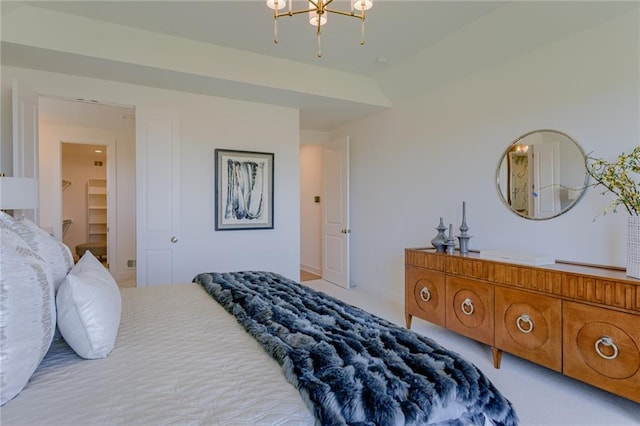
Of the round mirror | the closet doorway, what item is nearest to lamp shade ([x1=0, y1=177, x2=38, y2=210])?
the round mirror

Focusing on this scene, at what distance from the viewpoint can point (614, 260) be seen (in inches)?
95.7

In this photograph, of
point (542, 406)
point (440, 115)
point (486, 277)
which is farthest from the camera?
point (440, 115)

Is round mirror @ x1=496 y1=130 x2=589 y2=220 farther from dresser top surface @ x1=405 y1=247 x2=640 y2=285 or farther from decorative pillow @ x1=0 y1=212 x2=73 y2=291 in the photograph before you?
decorative pillow @ x1=0 y1=212 x2=73 y2=291

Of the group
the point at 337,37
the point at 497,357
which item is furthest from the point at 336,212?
the point at 497,357

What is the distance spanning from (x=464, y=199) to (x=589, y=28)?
65.3 inches

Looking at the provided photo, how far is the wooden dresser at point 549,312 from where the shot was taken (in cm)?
194

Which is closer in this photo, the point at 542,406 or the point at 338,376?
the point at 338,376

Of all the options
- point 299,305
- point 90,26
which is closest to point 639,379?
point 299,305

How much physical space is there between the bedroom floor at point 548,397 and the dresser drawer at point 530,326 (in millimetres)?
175

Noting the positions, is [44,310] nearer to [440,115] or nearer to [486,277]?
[486,277]

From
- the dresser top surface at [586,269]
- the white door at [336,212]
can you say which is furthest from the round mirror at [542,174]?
the white door at [336,212]

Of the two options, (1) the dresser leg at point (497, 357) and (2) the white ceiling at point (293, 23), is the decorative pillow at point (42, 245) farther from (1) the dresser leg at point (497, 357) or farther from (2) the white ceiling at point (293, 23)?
(1) the dresser leg at point (497, 357)

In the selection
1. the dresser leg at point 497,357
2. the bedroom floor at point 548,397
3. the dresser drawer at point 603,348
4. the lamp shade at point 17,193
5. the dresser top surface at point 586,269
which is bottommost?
the bedroom floor at point 548,397

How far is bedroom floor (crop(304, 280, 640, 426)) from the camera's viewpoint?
1976 millimetres
